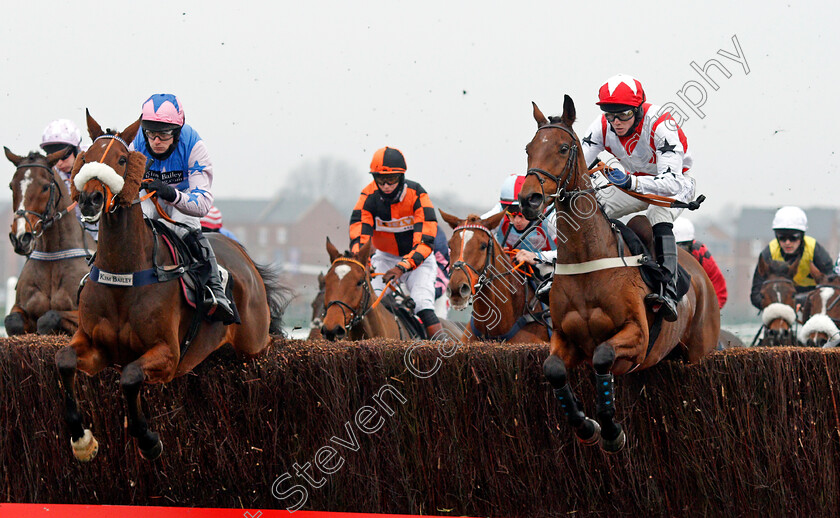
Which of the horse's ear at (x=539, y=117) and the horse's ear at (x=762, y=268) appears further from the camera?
the horse's ear at (x=762, y=268)

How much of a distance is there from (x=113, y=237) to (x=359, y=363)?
61.0 inches

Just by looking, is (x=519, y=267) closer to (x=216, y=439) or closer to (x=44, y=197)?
(x=216, y=439)

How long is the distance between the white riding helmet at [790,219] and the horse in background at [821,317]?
86 cm

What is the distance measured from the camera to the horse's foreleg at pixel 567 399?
4734 mm

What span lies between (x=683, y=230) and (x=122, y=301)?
685 centimetres

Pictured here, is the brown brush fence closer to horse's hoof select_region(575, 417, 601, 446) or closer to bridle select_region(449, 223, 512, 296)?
horse's hoof select_region(575, 417, 601, 446)

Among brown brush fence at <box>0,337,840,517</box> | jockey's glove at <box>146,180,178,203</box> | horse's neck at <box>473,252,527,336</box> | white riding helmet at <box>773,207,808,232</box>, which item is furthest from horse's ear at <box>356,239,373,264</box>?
white riding helmet at <box>773,207,808,232</box>

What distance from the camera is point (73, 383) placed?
15.5 feet

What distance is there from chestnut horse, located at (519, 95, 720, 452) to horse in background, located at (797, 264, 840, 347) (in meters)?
3.32

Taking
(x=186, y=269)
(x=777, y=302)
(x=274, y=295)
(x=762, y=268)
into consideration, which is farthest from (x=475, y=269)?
(x=762, y=268)

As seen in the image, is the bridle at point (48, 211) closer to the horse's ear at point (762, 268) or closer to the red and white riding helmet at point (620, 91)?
the red and white riding helmet at point (620, 91)

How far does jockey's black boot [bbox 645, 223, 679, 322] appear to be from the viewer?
5.07m

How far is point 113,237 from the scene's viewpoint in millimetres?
4945

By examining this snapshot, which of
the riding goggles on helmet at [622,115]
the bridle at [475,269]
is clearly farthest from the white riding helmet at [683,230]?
the riding goggles on helmet at [622,115]
